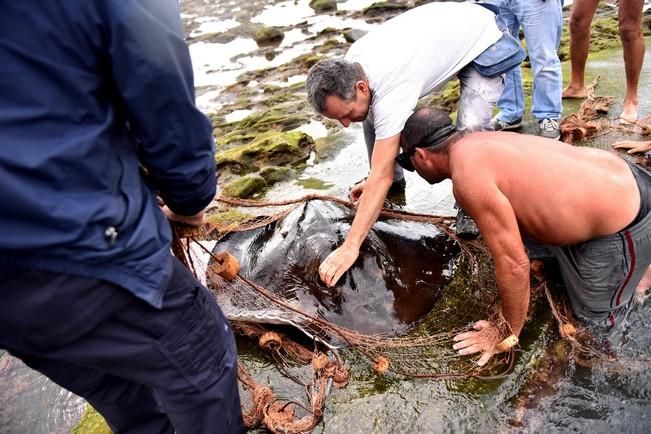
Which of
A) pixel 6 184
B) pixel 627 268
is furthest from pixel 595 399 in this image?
pixel 6 184

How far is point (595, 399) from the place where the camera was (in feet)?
9.31

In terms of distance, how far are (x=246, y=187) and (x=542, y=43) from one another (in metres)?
3.94

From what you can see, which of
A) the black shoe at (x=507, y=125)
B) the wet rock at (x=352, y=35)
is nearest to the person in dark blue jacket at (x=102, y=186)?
the black shoe at (x=507, y=125)

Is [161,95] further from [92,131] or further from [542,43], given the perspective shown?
[542,43]

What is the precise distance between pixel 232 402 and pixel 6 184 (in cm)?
145

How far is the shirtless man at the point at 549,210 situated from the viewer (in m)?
2.88

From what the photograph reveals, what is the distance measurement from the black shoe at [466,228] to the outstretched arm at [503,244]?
3.32ft

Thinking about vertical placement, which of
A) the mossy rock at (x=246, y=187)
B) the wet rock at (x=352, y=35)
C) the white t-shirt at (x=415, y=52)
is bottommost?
the wet rock at (x=352, y=35)

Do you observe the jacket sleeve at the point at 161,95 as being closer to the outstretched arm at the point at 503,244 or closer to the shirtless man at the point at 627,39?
the outstretched arm at the point at 503,244

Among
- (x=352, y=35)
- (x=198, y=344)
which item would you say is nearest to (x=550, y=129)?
(x=198, y=344)

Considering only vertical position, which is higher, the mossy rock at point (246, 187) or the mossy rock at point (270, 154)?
the mossy rock at point (246, 187)

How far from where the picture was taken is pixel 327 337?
321cm

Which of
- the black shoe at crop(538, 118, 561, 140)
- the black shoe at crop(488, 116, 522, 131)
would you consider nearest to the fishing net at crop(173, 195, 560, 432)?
the black shoe at crop(538, 118, 561, 140)

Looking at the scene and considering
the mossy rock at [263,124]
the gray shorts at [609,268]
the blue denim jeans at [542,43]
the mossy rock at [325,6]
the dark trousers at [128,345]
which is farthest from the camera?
the mossy rock at [325,6]
